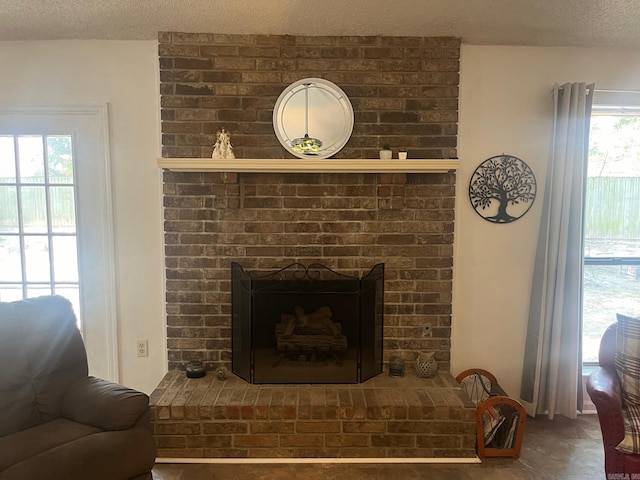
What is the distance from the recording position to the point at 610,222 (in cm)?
274

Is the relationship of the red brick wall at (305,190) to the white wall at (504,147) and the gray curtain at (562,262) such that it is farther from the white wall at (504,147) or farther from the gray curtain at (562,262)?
the gray curtain at (562,262)

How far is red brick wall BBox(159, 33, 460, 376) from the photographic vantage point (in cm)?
248

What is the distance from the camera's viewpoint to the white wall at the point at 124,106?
99.3 inches

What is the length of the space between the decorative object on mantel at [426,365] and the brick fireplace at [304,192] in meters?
0.07

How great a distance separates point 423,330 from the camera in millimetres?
2619

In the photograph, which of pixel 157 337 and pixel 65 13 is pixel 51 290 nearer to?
pixel 157 337

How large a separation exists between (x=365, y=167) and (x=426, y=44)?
0.90 metres

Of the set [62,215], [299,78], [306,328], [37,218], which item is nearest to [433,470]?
[306,328]

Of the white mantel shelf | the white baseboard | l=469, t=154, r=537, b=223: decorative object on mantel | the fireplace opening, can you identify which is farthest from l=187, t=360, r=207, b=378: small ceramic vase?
l=469, t=154, r=537, b=223: decorative object on mantel

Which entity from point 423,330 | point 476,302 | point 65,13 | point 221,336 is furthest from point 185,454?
point 65,13

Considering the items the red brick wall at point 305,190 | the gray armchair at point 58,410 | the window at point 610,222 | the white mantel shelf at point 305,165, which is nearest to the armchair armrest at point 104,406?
the gray armchair at point 58,410

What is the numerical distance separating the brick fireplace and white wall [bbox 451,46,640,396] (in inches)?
4.7

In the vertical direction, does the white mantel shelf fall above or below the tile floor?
above

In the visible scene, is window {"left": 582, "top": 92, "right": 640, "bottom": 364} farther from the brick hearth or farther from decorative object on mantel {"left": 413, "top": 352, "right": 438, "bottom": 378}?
the brick hearth
